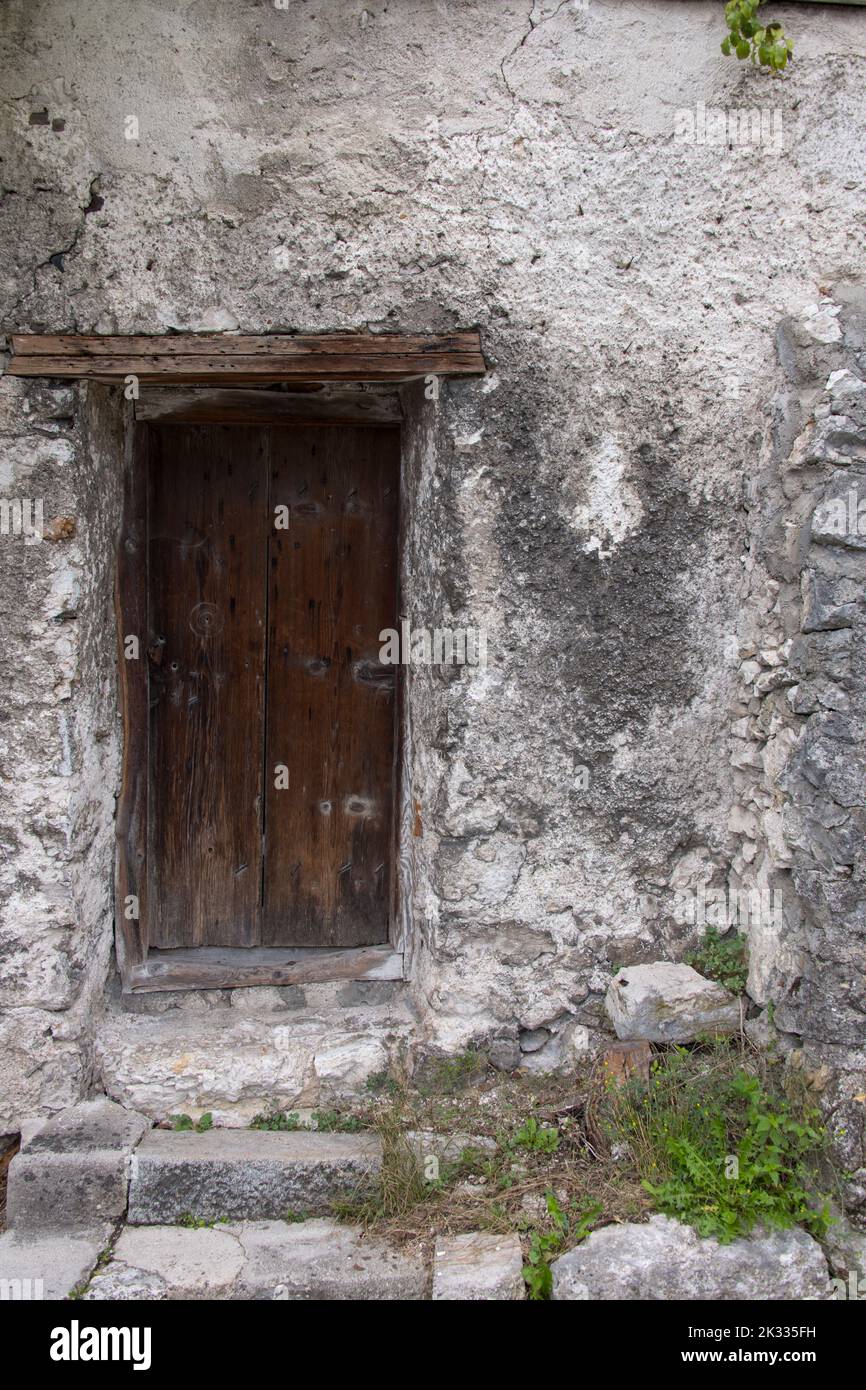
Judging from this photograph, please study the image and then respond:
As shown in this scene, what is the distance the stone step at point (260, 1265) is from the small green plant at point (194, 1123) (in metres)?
0.28

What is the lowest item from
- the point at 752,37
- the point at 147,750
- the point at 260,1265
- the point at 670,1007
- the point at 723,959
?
the point at 260,1265

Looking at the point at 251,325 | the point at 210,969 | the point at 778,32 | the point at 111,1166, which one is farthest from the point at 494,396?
the point at 111,1166

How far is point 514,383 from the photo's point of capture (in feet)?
9.25

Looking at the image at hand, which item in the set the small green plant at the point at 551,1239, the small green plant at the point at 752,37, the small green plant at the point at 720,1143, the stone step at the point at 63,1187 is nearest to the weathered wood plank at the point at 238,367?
A: the small green plant at the point at 752,37

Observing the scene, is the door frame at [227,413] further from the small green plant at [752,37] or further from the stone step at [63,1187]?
the small green plant at [752,37]

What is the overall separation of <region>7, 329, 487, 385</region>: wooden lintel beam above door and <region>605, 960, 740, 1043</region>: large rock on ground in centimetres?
183

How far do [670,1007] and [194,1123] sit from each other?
4.75 ft

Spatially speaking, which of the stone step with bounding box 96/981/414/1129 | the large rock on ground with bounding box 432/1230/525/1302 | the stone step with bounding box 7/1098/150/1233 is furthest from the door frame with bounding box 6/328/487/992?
the large rock on ground with bounding box 432/1230/525/1302

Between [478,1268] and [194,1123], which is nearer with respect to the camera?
[478,1268]

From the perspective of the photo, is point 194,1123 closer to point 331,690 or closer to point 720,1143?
point 331,690

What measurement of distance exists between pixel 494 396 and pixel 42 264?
1289 mm

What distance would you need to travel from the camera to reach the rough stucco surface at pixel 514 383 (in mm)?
2736

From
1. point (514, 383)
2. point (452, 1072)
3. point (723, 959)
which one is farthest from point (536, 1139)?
point (514, 383)

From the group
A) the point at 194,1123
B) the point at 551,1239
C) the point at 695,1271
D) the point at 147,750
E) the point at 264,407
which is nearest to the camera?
the point at 695,1271
